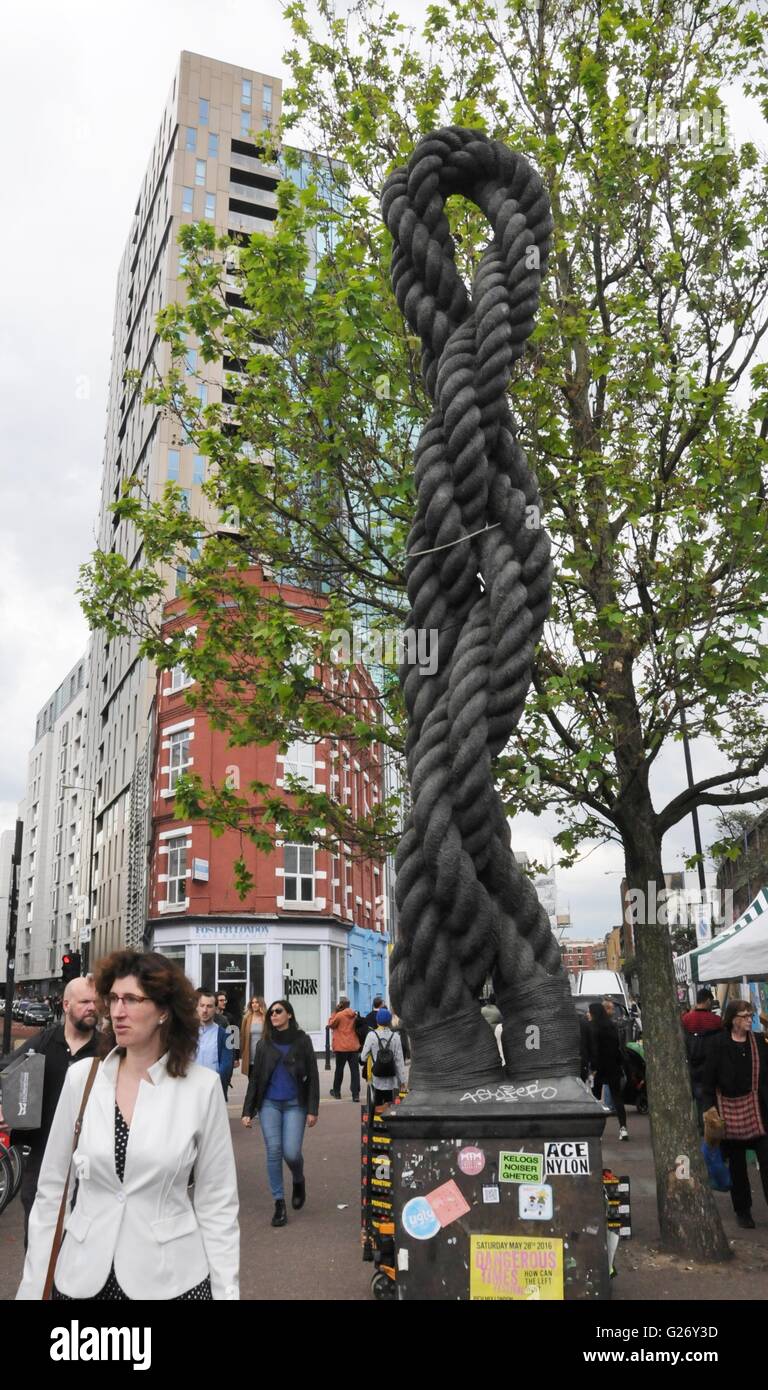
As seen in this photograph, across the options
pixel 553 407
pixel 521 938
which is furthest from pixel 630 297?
pixel 521 938

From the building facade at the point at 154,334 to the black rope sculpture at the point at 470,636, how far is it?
4164cm

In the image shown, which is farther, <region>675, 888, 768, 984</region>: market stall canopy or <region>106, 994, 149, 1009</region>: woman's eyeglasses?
<region>675, 888, 768, 984</region>: market stall canopy

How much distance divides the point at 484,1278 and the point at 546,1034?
733 mm

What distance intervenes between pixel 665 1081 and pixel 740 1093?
1141 millimetres

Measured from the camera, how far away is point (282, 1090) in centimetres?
970

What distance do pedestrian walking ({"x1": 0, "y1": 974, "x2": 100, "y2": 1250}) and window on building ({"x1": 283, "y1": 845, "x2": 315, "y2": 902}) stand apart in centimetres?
3024

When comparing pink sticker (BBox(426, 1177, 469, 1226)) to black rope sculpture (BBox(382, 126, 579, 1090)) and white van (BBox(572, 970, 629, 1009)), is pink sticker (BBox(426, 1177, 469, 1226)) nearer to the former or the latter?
black rope sculpture (BBox(382, 126, 579, 1090))

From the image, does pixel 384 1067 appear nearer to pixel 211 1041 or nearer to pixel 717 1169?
pixel 211 1041

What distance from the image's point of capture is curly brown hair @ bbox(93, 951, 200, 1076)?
121 inches

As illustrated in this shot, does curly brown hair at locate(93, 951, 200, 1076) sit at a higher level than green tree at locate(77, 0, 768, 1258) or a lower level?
lower

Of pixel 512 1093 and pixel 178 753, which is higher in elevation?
pixel 178 753

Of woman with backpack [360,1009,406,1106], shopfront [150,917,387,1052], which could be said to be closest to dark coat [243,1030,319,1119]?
woman with backpack [360,1009,406,1106]

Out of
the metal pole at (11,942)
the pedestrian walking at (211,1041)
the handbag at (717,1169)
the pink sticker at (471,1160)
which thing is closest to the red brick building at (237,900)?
the metal pole at (11,942)

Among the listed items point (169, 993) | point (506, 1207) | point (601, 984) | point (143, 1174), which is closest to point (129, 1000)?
point (169, 993)
